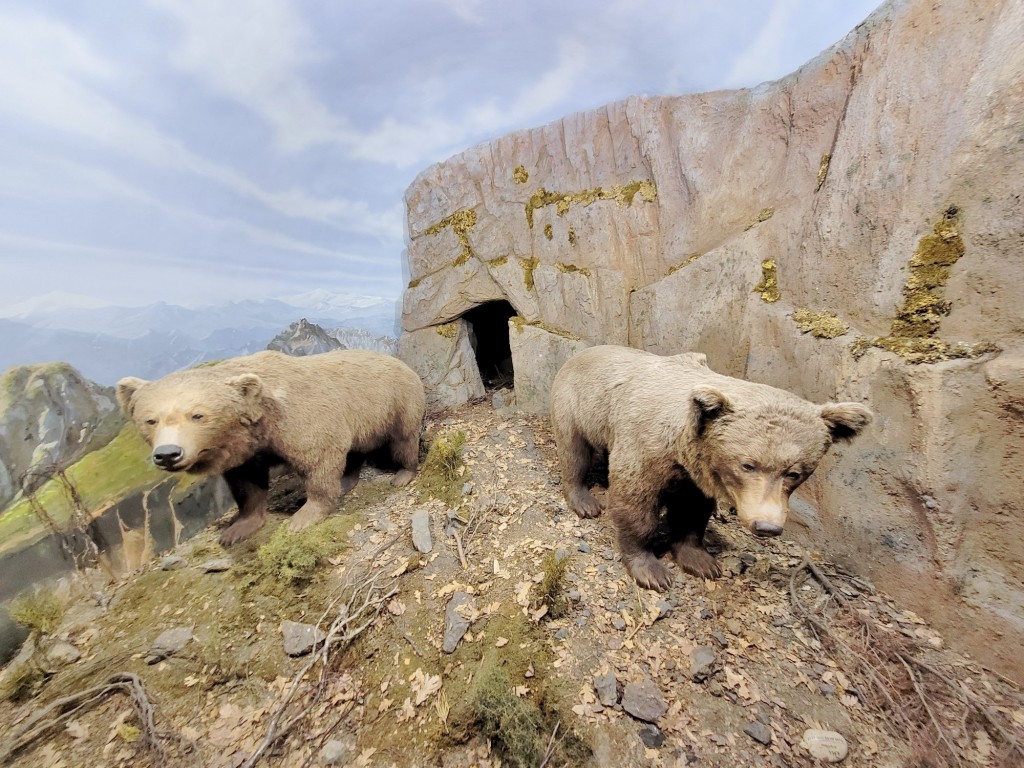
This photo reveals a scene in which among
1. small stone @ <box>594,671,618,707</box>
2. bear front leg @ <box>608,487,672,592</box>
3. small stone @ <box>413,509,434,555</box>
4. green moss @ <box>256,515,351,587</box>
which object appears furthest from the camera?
small stone @ <box>413,509,434,555</box>

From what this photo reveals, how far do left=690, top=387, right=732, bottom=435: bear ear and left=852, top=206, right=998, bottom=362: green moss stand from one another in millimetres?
1566

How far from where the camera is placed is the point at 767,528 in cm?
218

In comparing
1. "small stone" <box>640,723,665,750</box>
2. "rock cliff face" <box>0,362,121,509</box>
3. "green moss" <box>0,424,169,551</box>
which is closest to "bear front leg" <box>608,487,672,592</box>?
"small stone" <box>640,723,665,750</box>

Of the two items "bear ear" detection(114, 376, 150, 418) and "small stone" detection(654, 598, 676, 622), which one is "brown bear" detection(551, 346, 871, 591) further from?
"bear ear" detection(114, 376, 150, 418)

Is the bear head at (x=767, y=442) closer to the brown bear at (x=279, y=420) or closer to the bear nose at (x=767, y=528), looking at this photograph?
the bear nose at (x=767, y=528)

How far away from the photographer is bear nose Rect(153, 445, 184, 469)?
108 inches

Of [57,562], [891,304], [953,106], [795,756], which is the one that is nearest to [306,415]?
[57,562]

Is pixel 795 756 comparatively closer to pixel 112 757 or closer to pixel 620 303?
pixel 112 757

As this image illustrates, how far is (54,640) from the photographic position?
281cm

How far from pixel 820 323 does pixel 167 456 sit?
5363 mm

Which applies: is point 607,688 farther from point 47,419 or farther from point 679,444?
point 47,419

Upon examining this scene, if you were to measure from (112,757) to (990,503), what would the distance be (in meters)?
5.53

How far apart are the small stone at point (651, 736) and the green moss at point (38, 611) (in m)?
4.12

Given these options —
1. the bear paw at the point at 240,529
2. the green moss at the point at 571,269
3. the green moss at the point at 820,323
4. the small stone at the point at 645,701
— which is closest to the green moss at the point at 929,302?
the green moss at the point at 820,323
